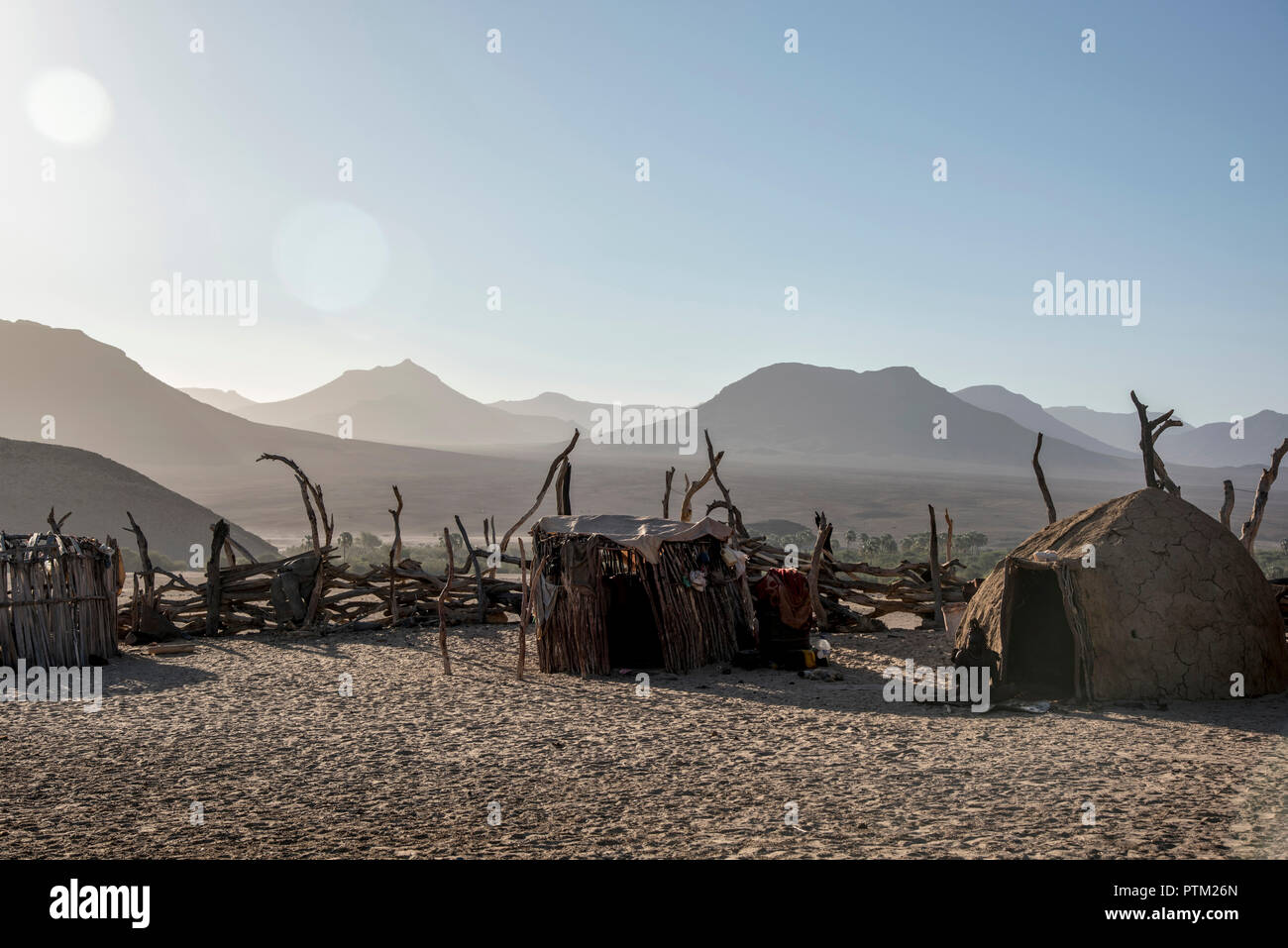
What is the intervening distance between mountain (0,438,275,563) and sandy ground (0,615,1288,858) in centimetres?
2455

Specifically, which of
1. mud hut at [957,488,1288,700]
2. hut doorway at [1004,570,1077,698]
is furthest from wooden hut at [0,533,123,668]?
hut doorway at [1004,570,1077,698]

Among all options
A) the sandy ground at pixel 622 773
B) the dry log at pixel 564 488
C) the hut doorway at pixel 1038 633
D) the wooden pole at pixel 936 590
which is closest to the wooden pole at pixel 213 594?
the sandy ground at pixel 622 773

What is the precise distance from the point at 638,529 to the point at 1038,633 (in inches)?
173

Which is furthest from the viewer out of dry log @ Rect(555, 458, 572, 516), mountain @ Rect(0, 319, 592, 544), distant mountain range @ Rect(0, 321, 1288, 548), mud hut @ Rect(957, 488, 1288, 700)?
distant mountain range @ Rect(0, 321, 1288, 548)

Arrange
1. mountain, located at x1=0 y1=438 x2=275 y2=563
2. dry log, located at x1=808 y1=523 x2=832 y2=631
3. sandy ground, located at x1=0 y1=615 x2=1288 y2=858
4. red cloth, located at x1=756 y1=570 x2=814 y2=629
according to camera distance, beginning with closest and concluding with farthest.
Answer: sandy ground, located at x1=0 y1=615 x2=1288 y2=858 → red cloth, located at x1=756 y1=570 x2=814 y2=629 → dry log, located at x1=808 y1=523 x2=832 y2=631 → mountain, located at x1=0 y1=438 x2=275 y2=563

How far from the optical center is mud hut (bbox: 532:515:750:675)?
10531 mm

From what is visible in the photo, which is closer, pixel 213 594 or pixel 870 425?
pixel 213 594

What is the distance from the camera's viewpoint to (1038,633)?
9.62m

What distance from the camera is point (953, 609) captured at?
38.6 feet

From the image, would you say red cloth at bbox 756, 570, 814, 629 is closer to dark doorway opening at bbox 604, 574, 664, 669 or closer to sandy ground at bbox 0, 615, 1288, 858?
sandy ground at bbox 0, 615, 1288, 858

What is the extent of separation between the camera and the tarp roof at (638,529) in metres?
10.3
